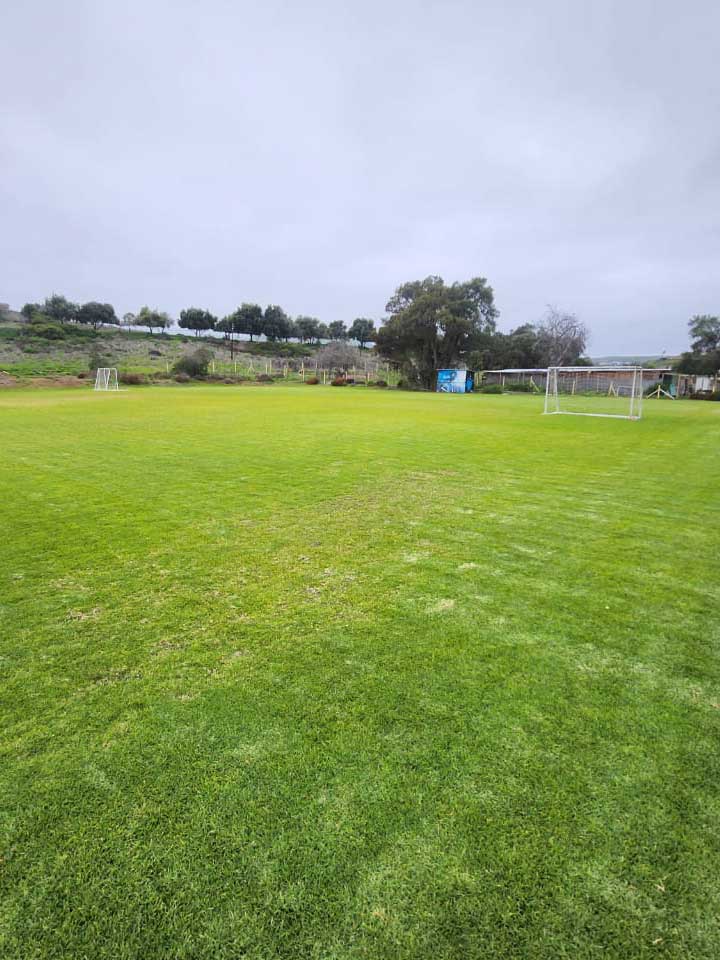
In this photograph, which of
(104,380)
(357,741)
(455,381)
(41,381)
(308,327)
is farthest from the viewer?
(308,327)

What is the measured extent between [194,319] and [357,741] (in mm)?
100950

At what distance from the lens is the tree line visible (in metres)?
81.9

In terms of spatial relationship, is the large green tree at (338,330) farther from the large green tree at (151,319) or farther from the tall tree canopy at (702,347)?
the tall tree canopy at (702,347)

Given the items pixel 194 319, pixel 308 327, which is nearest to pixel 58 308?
pixel 194 319

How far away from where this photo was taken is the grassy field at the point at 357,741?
1.36 metres

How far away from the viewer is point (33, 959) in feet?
4.11

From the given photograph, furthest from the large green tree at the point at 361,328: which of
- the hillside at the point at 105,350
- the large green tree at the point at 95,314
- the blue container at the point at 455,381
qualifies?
the blue container at the point at 455,381

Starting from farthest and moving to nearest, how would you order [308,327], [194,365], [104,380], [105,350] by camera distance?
1. [308,327]
2. [105,350]
3. [194,365]
4. [104,380]

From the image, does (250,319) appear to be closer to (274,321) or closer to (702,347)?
(274,321)

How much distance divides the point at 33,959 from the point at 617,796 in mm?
1802

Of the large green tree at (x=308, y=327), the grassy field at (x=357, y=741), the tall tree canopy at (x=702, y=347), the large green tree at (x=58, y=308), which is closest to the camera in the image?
the grassy field at (x=357, y=741)

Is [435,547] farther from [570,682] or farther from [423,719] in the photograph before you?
[423,719]

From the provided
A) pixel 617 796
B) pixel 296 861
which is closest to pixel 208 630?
pixel 296 861

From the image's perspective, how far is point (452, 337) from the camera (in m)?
51.9
